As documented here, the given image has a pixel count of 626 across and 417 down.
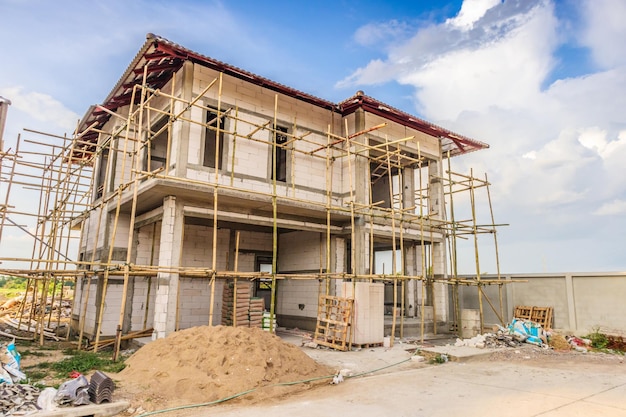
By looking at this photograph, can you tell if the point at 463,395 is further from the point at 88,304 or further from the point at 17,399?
the point at 88,304

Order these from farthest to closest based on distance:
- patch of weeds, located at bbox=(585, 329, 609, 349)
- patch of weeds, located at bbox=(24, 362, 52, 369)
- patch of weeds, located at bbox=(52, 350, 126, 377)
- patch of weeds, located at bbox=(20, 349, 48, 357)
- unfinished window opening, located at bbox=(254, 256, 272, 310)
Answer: unfinished window opening, located at bbox=(254, 256, 272, 310), patch of weeds, located at bbox=(585, 329, 609, 349), patch of weeds, located at bbox=(20, 349, 48, 357), patch of weeds, located at bbox=(24, 362, 52, 369), patch of weeds, located at bbox=(52, 350, 126, 377)

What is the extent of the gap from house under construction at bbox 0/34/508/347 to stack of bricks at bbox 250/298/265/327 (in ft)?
0.11

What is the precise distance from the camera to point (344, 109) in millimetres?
15352

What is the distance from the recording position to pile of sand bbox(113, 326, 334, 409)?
6750mm

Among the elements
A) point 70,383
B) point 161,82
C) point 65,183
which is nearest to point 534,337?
point 70,383

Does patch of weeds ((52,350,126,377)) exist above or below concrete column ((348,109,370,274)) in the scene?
below

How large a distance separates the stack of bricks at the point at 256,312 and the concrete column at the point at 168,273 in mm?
2590

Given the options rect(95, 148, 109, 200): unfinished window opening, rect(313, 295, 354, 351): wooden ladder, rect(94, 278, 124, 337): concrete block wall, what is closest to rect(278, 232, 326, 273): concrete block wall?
rect(313, 295, 354, 351): wooden ladder

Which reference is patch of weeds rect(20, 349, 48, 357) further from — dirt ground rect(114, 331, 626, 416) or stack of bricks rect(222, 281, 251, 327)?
stack of bricks rect(222, 281, 251, 327)

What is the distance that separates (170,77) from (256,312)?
778 centimetres

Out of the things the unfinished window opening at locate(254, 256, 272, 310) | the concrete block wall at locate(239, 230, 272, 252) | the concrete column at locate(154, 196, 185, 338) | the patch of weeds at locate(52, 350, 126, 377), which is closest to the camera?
→ the patch of weeds at locate(52, 350, 126, 377)

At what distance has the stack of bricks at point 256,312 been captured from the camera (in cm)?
1261

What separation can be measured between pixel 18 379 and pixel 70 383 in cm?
149

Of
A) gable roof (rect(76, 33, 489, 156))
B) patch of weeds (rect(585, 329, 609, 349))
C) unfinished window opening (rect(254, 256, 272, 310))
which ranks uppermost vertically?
gable roof (rect(76, 33, 489, 156))
